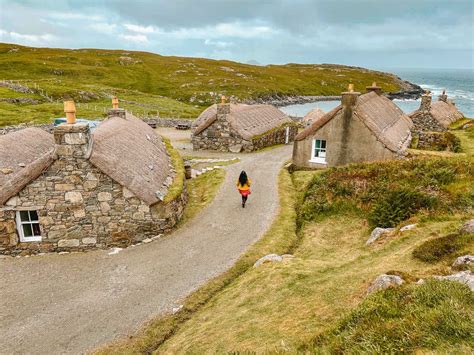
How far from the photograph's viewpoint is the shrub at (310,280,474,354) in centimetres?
538

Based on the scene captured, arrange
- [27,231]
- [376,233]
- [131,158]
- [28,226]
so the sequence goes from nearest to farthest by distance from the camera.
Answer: [376,233]
[28,226]
[27,231]
[131,158]

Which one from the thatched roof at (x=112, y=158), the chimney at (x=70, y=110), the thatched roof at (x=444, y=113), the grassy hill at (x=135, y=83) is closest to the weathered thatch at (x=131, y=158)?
the thatched roof at (x=112, y=158)

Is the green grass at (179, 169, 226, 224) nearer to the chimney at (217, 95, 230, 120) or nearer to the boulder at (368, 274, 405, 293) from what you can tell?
the chimney at (217, 95, 230, 120)

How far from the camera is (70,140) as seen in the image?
16.0m

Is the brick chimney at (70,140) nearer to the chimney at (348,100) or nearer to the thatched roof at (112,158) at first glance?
the thatched roof at (112,158)

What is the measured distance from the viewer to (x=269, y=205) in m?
21.7

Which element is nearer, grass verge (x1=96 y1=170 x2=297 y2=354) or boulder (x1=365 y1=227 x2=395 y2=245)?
grass verge (x1=96 y1=170 x2=297 y2=354)

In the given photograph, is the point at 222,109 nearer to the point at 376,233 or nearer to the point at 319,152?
the point at 319,152

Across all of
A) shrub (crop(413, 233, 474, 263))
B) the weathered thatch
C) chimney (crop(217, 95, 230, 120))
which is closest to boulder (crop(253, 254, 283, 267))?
shrub (crop(413, 233, 474, 263))

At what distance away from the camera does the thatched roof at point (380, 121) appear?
81.6 feet

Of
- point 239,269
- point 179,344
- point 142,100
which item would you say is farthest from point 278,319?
point 142,100

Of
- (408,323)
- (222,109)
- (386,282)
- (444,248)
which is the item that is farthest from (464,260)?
(222,109)

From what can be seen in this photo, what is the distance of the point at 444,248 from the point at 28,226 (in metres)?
17.6

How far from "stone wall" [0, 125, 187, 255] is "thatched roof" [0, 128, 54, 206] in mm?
308
